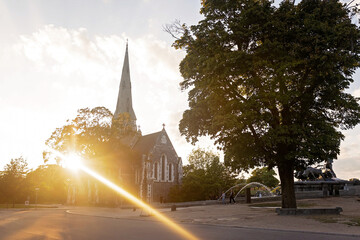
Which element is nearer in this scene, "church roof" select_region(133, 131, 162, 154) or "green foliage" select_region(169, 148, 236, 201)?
"green foliage" select_region(169, 148, 236, 201)

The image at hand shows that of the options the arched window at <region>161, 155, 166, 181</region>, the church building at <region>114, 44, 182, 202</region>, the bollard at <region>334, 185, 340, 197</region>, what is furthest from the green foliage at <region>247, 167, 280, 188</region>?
the bollard at <region>334, 185, 340, 197</region>

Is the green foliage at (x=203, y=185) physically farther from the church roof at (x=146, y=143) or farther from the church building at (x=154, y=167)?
the church roof at (x=146, y=143)

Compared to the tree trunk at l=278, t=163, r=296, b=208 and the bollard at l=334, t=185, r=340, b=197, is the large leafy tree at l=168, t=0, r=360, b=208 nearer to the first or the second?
the tree trunk at l=278, t=163, r=296, b=208

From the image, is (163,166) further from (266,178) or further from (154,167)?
(266,178)

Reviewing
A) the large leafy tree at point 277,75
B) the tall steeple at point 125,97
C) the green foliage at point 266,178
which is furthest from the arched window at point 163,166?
the green foliage at point 266,178

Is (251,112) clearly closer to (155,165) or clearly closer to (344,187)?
(344,187)

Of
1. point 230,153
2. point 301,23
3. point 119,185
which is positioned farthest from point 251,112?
point 119,185

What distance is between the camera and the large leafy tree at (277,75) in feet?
55.0

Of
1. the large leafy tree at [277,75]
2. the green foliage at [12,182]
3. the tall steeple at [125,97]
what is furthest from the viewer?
the tall steeple at [125,97]

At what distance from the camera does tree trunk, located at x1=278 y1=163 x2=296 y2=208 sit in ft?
63.0

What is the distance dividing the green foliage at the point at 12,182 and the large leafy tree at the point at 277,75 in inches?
1473

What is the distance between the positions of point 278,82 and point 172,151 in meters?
35.8

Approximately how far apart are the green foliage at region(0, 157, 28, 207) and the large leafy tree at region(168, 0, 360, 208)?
1473 inches

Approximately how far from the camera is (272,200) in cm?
3222
